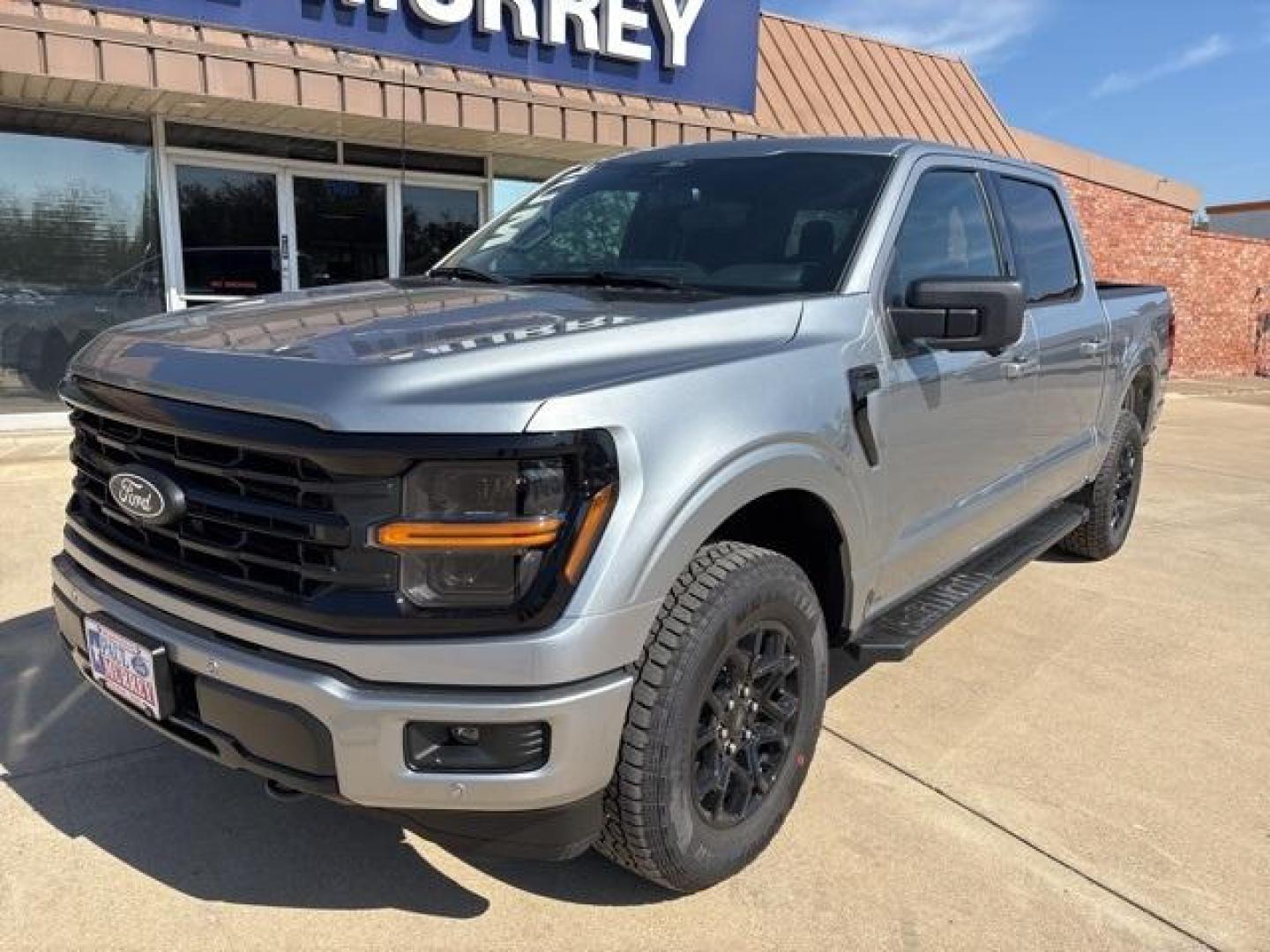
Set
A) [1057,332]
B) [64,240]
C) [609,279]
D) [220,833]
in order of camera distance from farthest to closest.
Result: [64,240]
[1057,332]
[609,279]
[220,833]

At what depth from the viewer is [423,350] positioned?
2049mm

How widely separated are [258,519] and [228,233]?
8.05 m

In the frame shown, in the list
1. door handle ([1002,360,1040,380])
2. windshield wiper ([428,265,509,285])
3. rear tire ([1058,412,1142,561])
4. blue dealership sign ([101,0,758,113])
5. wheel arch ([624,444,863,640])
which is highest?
blue dealership sign ([101,0,758,113])

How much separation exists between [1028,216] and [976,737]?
2.25m

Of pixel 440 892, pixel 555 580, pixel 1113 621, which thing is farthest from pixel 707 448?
pixel 1113 621

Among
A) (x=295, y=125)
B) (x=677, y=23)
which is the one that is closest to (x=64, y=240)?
(x=295, y=125)

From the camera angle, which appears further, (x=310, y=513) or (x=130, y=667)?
(x=130, y=667)

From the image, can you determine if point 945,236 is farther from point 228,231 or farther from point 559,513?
point 228,231

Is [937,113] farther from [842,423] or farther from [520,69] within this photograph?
[842,423]

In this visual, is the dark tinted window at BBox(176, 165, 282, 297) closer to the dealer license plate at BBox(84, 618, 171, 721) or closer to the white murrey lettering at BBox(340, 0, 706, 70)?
the white murrey lettering at BBox(340, 0, 706, 70)

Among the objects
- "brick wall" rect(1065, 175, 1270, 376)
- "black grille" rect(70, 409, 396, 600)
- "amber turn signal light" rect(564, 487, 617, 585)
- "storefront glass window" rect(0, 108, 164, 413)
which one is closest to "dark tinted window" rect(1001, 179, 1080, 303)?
"amber turn signal light" rect(564, 487, 617, 585)

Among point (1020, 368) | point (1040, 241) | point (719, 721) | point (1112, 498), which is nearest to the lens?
point (719, 721)

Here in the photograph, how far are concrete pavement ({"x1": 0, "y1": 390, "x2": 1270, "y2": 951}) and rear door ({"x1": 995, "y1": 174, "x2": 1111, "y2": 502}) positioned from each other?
34.7 inches

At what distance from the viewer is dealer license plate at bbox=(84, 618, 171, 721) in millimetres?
2143
